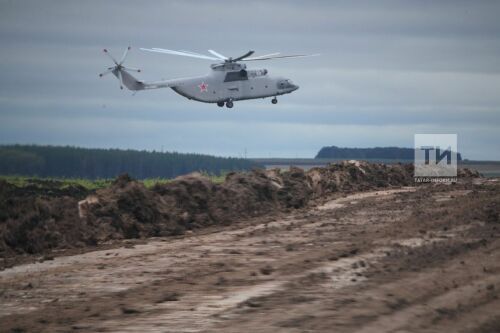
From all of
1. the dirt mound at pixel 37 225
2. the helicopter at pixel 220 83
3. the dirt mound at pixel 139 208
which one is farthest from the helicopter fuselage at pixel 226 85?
the dirt mound at pixel 37 225

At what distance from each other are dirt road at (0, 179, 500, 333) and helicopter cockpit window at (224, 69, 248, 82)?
46795mm

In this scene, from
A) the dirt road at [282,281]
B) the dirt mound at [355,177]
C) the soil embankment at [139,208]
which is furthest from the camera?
the dirt mound at [355,177]

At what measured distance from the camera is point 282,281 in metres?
16.2

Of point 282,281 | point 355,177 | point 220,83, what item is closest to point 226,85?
point 220,83

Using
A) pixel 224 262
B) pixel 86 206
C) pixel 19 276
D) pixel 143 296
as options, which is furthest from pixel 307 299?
pixel 86 206

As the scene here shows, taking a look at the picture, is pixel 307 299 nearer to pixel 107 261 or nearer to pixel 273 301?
pixel 273 301

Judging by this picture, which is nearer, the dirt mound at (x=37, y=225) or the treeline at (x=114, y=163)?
the dirt mound at (x=37, y=225)

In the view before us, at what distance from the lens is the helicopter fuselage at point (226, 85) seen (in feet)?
229

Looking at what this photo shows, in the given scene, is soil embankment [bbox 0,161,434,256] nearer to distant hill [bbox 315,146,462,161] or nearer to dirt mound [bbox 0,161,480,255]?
dirt mound [bbox 0,161,480,255]

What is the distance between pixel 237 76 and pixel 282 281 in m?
56.1

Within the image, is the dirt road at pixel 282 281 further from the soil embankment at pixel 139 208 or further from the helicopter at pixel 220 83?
the helicopter at pixel 220 83

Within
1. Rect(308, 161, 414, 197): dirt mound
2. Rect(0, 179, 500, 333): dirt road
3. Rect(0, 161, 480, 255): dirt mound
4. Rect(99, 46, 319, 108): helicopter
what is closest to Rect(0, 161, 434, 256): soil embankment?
Rect(0, 161, 480, 255): dirt mound

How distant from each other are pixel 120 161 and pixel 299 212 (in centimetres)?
5142

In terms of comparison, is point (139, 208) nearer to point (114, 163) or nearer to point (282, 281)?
point (282, 281)
